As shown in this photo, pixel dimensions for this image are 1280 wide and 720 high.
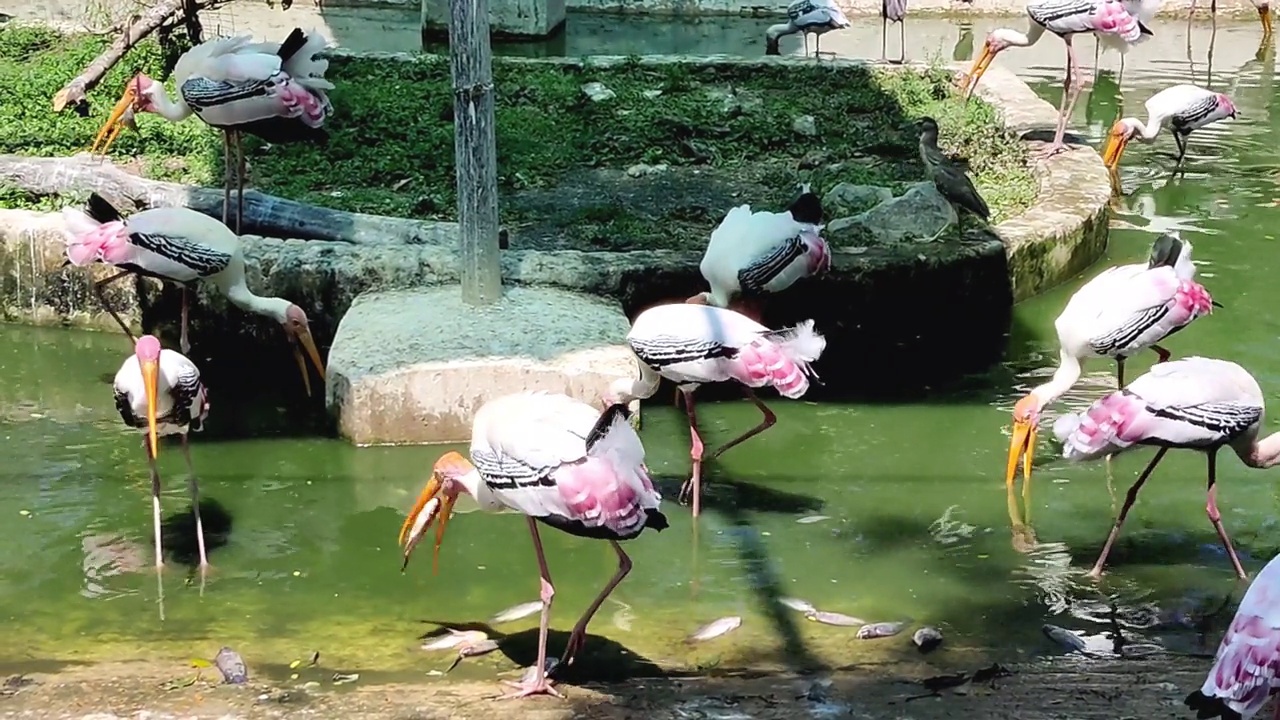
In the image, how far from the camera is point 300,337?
22.2ft

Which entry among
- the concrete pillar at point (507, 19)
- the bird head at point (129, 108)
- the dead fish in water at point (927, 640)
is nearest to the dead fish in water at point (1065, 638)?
the dead fish in water at point (927, 640)

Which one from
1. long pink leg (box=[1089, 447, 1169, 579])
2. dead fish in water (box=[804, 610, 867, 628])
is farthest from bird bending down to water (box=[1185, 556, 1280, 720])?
long pink leg (box=[1089, 447, 1169, 579])

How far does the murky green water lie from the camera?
194 inches

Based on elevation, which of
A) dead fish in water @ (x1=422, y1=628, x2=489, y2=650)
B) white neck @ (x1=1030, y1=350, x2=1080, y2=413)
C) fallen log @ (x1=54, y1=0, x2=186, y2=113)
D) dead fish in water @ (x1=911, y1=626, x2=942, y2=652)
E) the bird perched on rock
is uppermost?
fallen log @ (x1=54, y1=0, x2=186, y2=113)

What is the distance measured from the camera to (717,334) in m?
5.61

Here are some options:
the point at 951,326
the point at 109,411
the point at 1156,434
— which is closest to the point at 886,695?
the point at 1156,434

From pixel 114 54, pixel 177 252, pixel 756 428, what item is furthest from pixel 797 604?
pixel 114 54

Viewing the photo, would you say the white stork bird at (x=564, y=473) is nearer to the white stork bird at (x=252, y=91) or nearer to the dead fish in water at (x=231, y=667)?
the dead fish in water at (x=231, y=667)

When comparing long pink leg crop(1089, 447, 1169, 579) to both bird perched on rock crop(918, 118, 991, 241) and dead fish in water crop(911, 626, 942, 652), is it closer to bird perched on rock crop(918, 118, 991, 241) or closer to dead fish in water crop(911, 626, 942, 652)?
dead fish in water crop(911, 626, 942, 652)

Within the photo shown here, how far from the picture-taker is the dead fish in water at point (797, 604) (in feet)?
16.6

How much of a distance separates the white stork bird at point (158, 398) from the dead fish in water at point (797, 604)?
191 cm

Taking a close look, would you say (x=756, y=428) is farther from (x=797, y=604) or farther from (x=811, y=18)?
(x=811, y=18)

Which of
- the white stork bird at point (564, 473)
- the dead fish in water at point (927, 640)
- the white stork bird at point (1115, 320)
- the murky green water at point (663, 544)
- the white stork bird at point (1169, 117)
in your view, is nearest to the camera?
the white stork bird at point (564, 473)

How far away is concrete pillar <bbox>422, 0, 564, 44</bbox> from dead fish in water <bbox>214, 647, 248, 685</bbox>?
34.3 ft
